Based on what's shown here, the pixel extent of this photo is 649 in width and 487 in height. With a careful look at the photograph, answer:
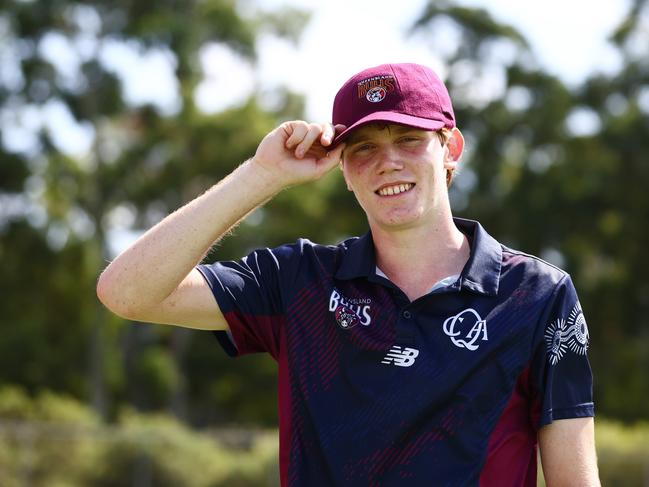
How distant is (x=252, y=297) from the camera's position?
3123 mm

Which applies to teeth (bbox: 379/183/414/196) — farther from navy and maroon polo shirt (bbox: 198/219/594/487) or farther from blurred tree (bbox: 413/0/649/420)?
blurred tree (bbox: 413/0/649/420)

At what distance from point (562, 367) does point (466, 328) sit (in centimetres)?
27

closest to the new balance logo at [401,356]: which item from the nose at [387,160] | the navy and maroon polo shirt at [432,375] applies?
the navy and maroon polo shirt at [432,375]

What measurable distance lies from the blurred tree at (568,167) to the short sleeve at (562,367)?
25.2m

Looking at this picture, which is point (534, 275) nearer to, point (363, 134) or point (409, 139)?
point (409, 139)

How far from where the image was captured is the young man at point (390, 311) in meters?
2.79

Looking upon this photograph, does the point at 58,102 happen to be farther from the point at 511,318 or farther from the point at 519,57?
the point at 511,318

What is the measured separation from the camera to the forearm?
9.80ft

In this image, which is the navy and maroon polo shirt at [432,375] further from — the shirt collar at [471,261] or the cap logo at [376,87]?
the cap logo at [376,87]

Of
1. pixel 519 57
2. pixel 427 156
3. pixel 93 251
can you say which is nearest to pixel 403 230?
pixel 427 156

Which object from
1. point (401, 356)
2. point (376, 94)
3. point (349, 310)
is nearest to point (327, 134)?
point (376, 94)

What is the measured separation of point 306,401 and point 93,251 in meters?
29.1

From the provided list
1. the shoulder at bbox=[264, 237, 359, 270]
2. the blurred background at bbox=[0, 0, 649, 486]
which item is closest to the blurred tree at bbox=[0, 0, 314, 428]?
the blurred background at bbox=[0, 0, 649, 486]

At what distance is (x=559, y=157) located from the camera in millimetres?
28500
